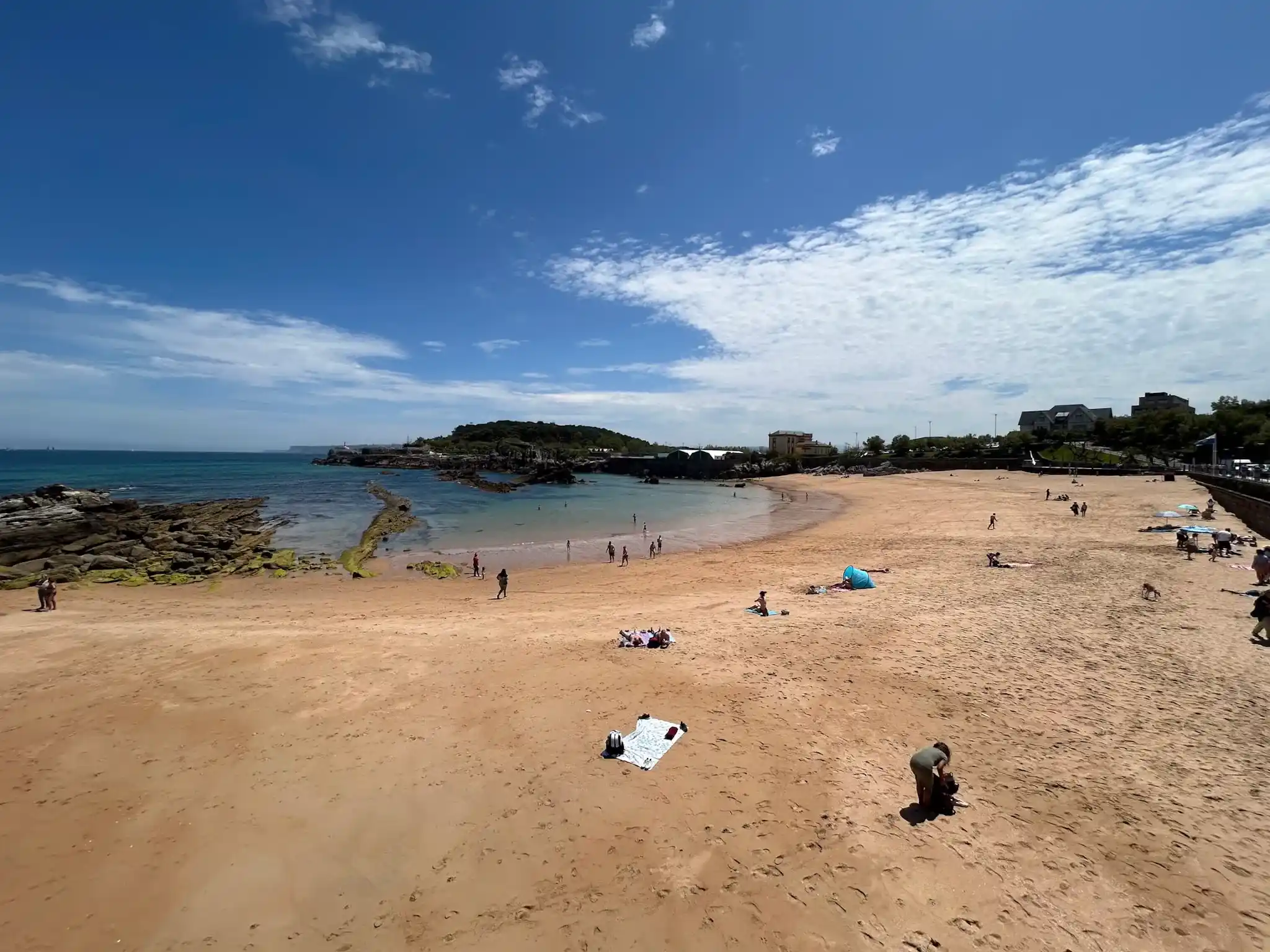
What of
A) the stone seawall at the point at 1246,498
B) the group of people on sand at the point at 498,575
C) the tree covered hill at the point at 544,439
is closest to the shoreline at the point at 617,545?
the group of people on sand at the point at 498,575

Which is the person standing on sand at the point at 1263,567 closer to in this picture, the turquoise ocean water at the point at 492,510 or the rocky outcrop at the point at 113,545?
the turquoise ocean water at the point at 492,510

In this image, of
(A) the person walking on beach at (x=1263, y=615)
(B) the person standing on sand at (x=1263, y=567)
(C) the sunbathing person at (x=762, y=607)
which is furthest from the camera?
(B) the person standing on sand at (x=1263, y=567)

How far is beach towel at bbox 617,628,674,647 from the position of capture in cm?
1186

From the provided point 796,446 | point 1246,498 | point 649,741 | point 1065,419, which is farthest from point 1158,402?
point 649,741

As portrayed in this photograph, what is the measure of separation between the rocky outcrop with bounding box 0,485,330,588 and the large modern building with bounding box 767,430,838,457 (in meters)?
117

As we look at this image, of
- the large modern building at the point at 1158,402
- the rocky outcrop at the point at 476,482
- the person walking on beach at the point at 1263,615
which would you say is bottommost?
the rocky outcrop at the point at 476,482

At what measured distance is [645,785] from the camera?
6.85 meters

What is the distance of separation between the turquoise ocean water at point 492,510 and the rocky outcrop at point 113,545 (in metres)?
3.32

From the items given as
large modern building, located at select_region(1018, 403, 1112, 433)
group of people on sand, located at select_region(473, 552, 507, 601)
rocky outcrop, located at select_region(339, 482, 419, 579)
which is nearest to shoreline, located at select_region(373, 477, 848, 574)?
rocky outcrop, located at select_region(339, 482, 419, 579)

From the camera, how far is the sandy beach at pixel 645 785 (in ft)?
16.8

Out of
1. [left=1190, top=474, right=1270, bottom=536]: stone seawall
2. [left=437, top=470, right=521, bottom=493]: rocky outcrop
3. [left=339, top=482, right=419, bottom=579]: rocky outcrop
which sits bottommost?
[left=339, top=482, right=419, bottom=579]: rocky outcrop

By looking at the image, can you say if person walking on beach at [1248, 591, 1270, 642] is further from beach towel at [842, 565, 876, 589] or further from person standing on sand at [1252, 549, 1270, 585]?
beach towel at [842, 565, 876, 589]

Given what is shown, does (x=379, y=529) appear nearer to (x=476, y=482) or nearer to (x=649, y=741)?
(x=649, y=741)

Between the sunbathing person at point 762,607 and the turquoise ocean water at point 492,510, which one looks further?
the turquoise ocean water at point 492,510
